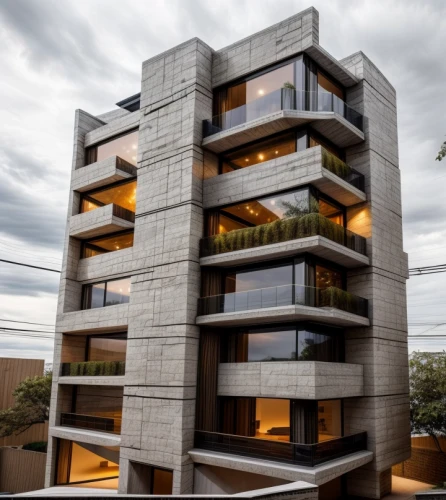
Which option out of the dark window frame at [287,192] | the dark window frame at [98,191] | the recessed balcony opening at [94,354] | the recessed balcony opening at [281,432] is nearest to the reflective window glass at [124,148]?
the dark window frame at [98,191]

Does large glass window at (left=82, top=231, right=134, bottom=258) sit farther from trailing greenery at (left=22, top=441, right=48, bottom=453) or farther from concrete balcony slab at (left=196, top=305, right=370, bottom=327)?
trailing greenery at (left=22, top=441, right=48, bottom=453)

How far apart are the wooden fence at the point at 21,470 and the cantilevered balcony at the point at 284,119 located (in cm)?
2020

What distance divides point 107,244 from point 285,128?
12.6m

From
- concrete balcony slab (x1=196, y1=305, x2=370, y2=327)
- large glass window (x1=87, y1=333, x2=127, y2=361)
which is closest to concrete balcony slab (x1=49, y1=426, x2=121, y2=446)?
large glass window (x1=87, y1=333, x2=127, y2=361)

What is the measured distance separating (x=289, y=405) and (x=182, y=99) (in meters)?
14.6

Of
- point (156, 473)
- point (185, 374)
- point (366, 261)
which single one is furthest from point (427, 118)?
point (156, 473)

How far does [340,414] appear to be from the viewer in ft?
70.0

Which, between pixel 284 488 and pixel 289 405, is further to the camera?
pixel 289 405

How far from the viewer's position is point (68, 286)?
1096 inches

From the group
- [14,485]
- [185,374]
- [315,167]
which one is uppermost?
[315,167]

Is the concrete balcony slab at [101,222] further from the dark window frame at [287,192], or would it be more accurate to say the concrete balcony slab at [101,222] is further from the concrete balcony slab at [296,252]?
the concrete balcony slab at [296,252]

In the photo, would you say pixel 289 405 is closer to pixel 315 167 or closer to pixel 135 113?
pixel 315 167

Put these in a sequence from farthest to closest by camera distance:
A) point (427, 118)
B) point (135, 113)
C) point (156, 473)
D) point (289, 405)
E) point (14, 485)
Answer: point (427, 118)
point (14, 485)
point (135, 113)
point (156, 473)
point (289, 405)

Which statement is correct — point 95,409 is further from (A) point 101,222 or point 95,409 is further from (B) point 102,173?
(B) point 102,173
